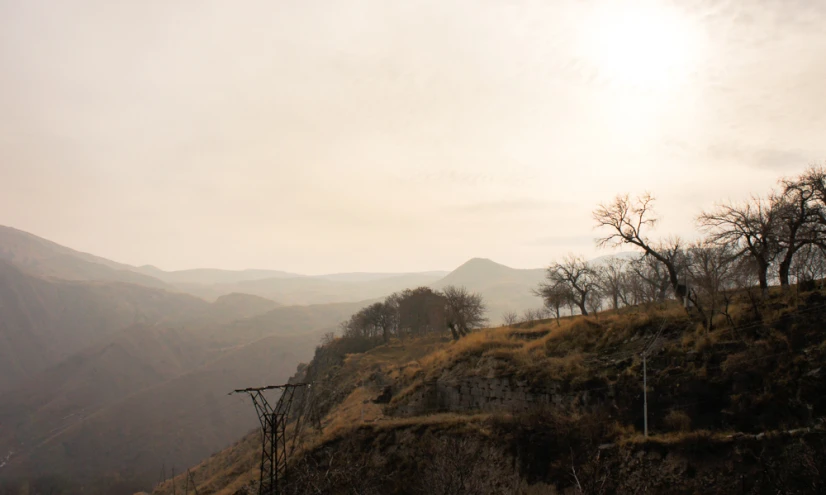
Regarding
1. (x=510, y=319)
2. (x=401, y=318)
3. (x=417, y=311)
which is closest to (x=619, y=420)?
(x=510, y=319)

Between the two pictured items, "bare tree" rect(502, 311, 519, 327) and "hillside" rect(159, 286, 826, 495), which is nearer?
"hillside" rect(159, 286, 826, 495)

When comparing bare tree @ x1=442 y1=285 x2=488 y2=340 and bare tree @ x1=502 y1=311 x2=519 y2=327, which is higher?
bare tree @ x1=442 y1=285 x2=488 y2=340

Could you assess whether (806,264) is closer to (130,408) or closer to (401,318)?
(401,318)

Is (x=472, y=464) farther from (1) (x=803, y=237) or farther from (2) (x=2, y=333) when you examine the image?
(2) (x=2, y=333)

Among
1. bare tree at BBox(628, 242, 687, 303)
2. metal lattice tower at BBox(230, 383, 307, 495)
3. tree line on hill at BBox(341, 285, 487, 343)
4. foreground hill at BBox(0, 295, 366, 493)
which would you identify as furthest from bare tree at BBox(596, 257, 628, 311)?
foreground hill at BBox(0, 295, 366, 493)

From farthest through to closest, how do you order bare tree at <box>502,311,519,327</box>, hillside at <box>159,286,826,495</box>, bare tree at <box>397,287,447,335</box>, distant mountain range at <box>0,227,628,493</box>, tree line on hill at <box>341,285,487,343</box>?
distant mountain range at <box>0,227,628,493</box> → bare tree at <box>397,287,447,335</box> → tree line on hill at <box>341,285,487,343</box> → bare tree at <box>502,311,519,327</box> → hillside at <box>159,286,826,495</box>

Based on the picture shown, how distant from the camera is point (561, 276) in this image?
44.3 m

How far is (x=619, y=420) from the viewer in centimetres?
1744

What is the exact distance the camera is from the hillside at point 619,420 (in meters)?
13.2

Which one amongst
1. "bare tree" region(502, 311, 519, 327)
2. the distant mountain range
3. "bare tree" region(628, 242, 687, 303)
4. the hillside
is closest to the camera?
the hillside

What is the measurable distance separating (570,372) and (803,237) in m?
15.8

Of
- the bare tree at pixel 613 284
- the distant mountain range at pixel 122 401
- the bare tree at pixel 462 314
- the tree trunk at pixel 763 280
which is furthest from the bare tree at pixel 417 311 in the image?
the distant mountain range at pixel 122 401

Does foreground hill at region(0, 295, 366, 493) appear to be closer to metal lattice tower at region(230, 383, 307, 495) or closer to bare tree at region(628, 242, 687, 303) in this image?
metal lattice tower at region(230, 383, 307, 495)

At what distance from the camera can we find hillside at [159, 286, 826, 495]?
1320 centimetres
